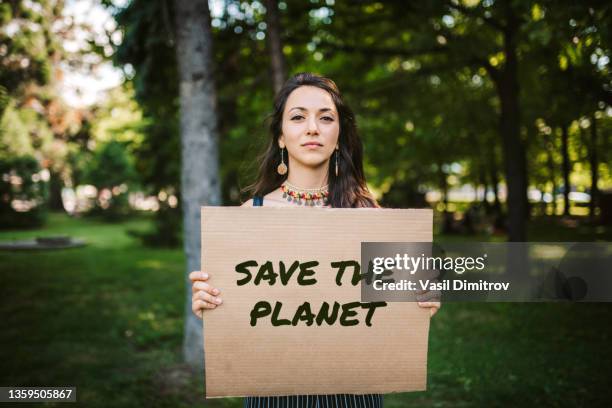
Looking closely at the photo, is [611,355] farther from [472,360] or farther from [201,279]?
[201,279]

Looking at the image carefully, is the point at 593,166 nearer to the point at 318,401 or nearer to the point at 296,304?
the point at 318,401

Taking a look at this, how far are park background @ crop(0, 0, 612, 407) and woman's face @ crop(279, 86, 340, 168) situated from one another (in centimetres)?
39

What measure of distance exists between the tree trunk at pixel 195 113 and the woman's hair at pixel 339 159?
2.01 metres

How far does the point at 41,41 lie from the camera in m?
5.79

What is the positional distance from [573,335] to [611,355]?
62 centimetres

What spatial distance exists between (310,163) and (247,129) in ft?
19.2

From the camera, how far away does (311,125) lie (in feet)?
6.22

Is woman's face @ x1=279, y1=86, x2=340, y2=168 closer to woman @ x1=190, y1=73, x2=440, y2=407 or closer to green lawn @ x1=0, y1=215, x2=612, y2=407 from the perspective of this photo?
woman @ x1=190, y1=73, x2=440, y2=407

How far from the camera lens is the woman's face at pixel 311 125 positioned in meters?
1.91

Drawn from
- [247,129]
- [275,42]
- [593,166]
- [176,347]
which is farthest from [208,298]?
[247,129]

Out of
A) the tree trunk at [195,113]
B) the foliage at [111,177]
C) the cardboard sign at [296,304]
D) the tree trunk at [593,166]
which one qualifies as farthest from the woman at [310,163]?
the foliage at [111,177]

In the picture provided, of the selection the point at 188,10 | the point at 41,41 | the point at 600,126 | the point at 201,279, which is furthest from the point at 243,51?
the point at 201,279

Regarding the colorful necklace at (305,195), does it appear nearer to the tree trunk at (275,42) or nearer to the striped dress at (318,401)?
the striped dress at (318,401)

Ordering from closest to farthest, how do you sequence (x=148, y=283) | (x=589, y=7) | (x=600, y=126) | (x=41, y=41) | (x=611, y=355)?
(x=589, y=7) < (x=611, y=355) < (x=600, y=126) < (x=41, y=41) < (x=148, y=283)
